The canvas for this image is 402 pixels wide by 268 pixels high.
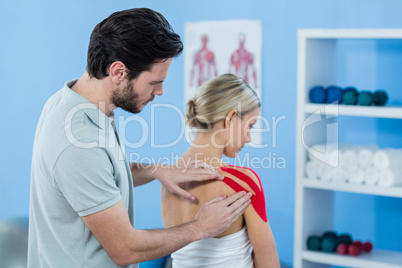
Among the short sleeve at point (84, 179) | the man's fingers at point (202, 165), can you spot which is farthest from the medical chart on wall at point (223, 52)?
the short sleeve at point (84, 179)

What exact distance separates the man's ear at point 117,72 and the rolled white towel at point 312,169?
42.0 inches

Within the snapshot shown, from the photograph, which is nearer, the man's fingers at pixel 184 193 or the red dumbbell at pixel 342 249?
the man's fingers at pixel 184 193

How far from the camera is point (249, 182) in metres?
1.38

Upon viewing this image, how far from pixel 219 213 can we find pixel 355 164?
885 mm

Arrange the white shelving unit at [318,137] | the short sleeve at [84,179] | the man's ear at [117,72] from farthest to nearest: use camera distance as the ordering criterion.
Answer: the white shelving unit at [318,137] < the man's ear at [117,72] < the short sleeve at [84,179]

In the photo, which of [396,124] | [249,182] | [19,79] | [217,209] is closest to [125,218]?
[217,209]

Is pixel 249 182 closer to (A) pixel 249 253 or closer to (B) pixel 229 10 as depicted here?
(A) pixel 249 253

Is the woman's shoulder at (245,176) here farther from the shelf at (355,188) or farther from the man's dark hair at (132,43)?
the shelf at (355,188)

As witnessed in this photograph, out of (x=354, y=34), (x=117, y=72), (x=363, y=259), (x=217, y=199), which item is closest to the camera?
(x=117, y=72)

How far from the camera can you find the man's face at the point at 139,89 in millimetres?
1281

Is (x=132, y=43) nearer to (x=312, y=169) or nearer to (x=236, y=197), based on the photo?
(x=236, y=197)

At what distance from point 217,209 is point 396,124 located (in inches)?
46.6

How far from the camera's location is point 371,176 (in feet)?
6.51

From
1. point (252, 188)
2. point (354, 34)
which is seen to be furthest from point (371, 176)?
point (252, 188)
